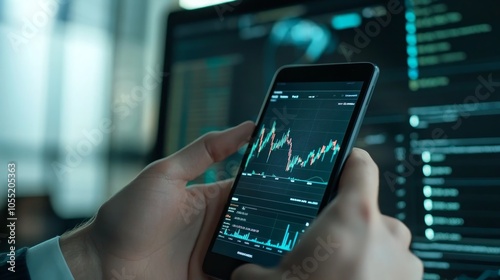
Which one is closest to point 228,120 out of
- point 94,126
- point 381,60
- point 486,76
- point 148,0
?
point 381,60

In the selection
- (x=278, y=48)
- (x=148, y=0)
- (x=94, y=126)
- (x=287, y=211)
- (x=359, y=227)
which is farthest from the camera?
(x=148, y=0)

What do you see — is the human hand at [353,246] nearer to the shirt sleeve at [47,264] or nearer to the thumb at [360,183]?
the thumb at [360,183]

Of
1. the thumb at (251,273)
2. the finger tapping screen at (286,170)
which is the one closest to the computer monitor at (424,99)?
the finger tapping screen at (286,170)

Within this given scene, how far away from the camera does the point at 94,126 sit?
165 centimetres

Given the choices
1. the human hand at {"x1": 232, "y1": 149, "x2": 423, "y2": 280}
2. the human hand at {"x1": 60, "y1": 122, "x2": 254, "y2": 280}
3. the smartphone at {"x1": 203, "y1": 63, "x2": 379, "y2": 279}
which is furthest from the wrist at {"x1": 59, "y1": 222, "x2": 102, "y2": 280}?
the human hand at {"x1": 232, "y1": 149, "x2": 423, "y2": 280}

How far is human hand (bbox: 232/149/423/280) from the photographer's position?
1.13ft

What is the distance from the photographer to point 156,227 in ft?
1.82

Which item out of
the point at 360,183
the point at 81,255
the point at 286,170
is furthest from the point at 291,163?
the point at 81,255

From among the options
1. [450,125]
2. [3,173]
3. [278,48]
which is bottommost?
[3,173]

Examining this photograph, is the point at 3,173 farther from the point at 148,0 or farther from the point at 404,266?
the point at 404,266

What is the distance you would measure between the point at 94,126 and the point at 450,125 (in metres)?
1.37

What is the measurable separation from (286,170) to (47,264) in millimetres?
287

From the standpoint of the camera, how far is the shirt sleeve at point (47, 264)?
524 mm

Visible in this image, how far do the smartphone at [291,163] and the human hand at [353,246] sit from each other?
0.26 feet
